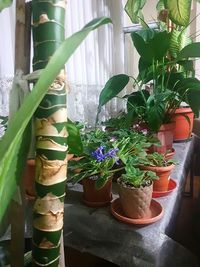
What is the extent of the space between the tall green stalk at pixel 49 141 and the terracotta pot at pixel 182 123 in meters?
1.15

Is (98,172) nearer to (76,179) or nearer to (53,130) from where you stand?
(76,179)

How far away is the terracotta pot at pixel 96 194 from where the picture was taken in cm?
77

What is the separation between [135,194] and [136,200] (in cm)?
2

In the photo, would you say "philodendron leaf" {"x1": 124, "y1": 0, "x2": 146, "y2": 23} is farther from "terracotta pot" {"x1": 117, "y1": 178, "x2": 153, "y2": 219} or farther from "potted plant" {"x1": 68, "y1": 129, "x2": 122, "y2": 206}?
"terracotta pot" {"x1": 117, "y1": 178, "x2": 153, "y2": 219}

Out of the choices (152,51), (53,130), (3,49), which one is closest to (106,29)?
(152,51)

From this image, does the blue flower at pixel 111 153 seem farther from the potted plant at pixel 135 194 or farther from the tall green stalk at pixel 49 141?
the tall green stalk at pixel 49 141

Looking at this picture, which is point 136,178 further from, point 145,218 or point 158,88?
point 158,88

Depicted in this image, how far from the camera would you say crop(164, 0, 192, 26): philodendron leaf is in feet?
4.36

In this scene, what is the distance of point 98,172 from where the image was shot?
76 cm

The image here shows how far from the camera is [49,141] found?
0.96 ft

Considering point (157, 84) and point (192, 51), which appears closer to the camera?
point (192, 51)

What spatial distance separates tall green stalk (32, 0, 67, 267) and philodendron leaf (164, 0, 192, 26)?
1.24 m

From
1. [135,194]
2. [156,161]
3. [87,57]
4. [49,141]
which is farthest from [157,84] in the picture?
[49,141]

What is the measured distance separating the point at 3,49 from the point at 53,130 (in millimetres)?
614
